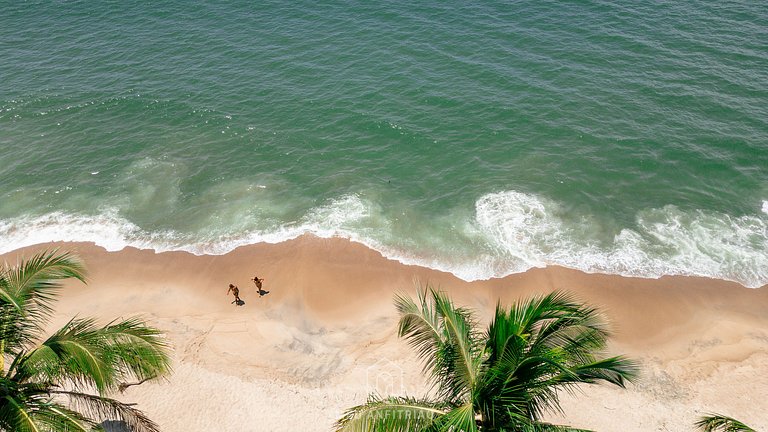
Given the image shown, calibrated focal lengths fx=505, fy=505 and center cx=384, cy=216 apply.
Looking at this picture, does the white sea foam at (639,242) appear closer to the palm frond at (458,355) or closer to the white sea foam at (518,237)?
the white sea foam at (518,237)

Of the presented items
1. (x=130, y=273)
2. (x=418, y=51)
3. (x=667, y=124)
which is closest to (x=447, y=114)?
(x=418, y=51)

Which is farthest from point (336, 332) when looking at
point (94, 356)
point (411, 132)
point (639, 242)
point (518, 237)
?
point (411, 132)

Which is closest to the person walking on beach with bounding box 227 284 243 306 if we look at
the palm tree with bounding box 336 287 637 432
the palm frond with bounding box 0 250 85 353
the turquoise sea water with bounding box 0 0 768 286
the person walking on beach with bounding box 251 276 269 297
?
the person walking on beach with bounding box 251 276 269 297

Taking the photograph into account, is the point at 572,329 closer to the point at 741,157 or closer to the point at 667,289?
the point at 667,289

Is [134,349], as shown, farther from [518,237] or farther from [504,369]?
[518,237]

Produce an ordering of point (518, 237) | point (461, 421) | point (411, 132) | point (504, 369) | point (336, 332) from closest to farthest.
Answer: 1. point (461, 421)
2. point (504, 369)
3. point (336, 332)
4. point (518, 237)
5. point (411, 132)

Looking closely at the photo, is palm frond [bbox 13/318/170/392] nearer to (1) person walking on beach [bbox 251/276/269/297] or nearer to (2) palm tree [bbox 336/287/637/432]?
(2) palm tree [bbox 336/287/637/432]
